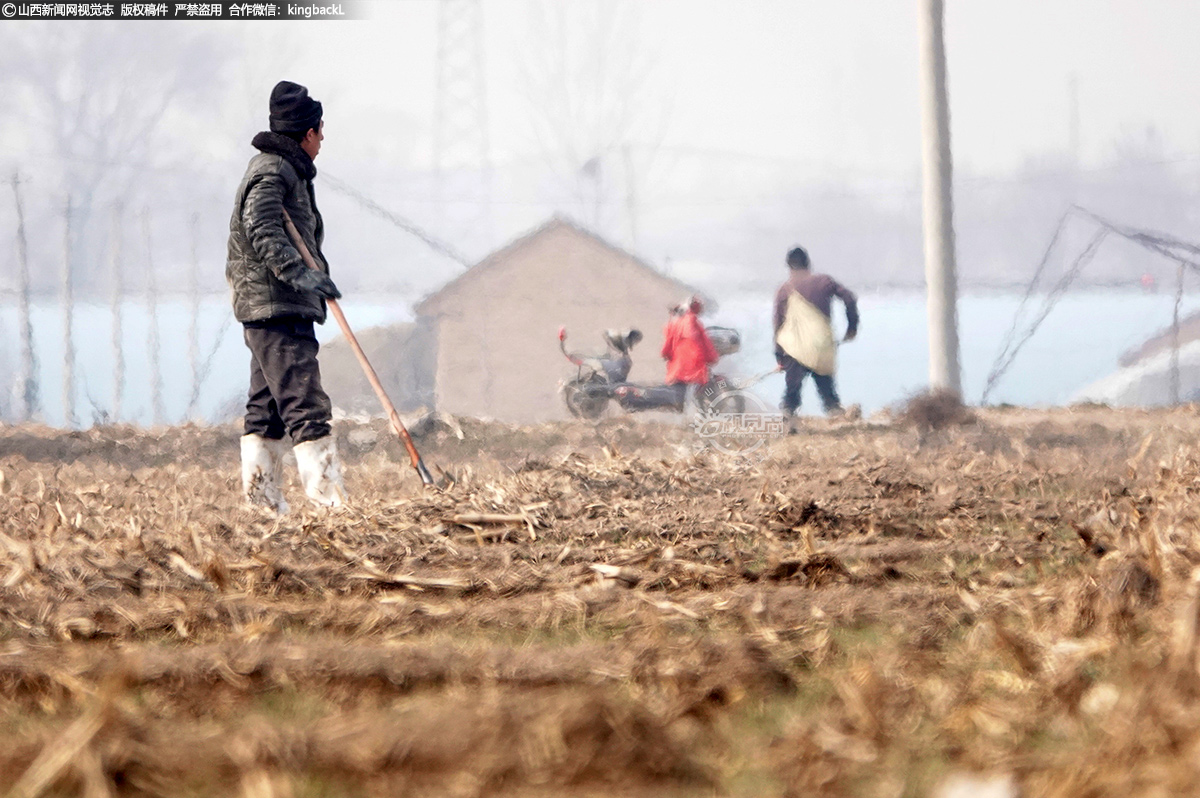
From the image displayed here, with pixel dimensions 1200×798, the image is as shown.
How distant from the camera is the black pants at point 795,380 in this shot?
12.1 metres

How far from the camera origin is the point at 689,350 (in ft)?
43.5

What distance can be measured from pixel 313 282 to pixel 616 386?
9406mm

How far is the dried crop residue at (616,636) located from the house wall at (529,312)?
1748 centimetres

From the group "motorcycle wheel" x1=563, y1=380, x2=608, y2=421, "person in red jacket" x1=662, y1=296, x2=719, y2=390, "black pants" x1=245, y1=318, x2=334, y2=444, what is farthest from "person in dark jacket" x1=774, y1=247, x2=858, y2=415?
"black pants" x1=245, y1=318, x2=334, y2=444

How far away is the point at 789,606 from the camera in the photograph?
10.8ft

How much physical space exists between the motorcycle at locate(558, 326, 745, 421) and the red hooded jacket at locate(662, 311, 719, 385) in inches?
15.6

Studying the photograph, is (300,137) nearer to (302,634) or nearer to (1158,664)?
(302,634)

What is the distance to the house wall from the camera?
77.6 feet

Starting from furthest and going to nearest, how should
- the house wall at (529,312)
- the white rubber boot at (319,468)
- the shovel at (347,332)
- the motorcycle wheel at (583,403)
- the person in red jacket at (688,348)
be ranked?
the house wall at (529,312) → the motorcycle wheel at (583,403) → the person in red jacket at (688,348) → the shovel at (347,332) → the white rubber boot at (319,468)

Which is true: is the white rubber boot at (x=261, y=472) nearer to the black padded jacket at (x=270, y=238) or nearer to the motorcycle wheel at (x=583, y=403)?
the black padded jacket at (x=270, y=238)

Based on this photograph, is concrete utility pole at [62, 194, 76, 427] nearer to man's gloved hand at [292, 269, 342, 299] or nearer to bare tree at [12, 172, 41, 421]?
bare tree at [12, 172, 41, 421]

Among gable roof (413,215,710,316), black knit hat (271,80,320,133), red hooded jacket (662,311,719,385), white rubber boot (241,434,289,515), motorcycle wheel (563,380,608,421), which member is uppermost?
gable roof (413,215,710,316)

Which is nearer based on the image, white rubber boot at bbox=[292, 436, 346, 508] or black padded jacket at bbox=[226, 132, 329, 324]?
white rubber boot at bbox=[292, 436, 346, 508]

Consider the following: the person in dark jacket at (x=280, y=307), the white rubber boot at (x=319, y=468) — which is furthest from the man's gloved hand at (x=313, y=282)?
the white rubber boot at (x=319, y=468)
